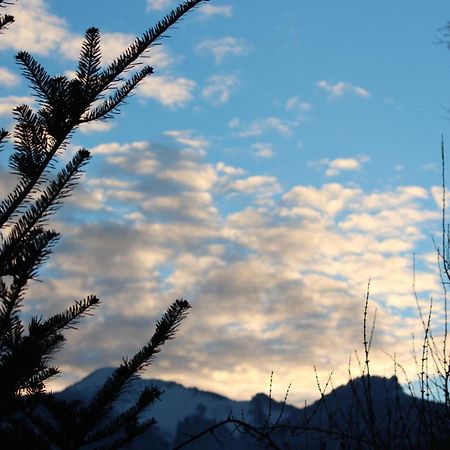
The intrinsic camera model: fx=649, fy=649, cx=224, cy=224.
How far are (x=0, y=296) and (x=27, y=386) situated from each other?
718 millimetres

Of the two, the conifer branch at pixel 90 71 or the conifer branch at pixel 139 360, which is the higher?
the conifer branch at pixel 90 71

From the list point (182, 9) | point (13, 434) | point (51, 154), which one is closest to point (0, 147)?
point (51, 154)

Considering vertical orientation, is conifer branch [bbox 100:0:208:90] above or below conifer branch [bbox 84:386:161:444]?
above

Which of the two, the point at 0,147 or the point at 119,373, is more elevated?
the point at 0,147

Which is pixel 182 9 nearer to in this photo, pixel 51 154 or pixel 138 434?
pixel 51 154

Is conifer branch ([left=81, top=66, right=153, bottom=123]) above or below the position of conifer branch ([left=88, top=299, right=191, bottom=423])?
above

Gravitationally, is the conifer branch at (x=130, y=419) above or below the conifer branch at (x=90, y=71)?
below

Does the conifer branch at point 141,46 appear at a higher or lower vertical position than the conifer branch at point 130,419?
higher

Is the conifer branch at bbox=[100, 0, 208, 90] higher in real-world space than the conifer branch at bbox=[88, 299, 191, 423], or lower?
higher

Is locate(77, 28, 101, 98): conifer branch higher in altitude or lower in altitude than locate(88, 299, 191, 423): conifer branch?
higher

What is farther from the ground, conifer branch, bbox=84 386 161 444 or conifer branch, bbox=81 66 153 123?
conifer branch, bbox=81 66 153 123

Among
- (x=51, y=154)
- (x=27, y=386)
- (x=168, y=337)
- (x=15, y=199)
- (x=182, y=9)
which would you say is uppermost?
(x=182, y=9)

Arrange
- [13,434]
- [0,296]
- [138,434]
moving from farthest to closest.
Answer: [138,434], [13,434], [0,296]

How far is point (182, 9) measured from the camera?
165 inches
